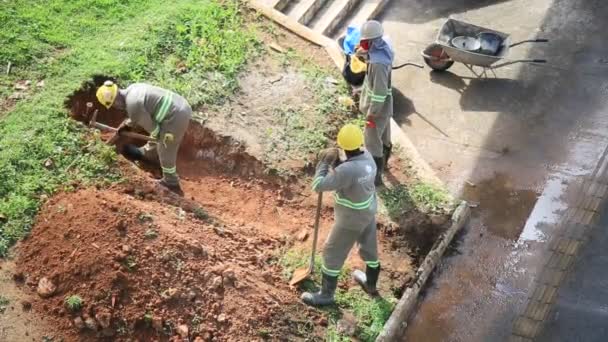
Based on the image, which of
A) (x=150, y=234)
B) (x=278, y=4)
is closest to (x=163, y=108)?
(x=150, y=234)

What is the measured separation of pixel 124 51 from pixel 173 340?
4619 millimetres

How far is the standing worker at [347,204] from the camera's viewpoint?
21.8ft

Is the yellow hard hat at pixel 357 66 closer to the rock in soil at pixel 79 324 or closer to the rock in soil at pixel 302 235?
the rock in soil at pixel 302 235

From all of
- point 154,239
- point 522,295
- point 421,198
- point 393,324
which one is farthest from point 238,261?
point 522,295

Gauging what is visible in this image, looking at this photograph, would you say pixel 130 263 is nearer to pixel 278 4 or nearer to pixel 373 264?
pixel 373 264

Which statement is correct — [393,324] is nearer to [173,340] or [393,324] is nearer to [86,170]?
[173,340]

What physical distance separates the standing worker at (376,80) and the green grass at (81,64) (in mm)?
2201

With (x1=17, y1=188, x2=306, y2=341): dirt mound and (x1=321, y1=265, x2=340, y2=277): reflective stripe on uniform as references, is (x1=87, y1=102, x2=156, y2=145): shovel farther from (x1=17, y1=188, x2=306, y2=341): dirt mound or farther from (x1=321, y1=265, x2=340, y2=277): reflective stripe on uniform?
(x1=321, y1=265, x2=340, y2=277): reflective stripe on uniform

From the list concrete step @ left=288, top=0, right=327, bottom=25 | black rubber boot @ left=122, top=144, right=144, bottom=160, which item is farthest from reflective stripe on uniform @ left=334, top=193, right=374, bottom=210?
concrete step @ left=288, top=0, right=327, bottom=25

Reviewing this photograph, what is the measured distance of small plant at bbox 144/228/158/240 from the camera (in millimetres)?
7172

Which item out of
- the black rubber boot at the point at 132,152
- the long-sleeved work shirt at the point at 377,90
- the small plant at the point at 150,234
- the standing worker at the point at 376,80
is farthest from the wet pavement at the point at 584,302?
the black rubber boot at the point at 132,152

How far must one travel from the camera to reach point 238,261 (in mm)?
7629

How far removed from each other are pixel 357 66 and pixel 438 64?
1959mm

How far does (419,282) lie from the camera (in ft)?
26.2
